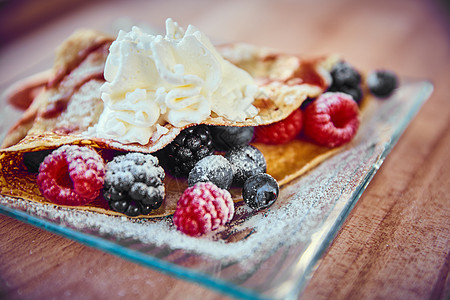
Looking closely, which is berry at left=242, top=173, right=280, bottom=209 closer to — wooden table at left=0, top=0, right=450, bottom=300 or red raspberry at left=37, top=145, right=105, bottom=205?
wooden table at left=0, top=0, right=450, bottom=300

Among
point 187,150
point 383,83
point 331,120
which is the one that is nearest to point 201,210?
point 187,150

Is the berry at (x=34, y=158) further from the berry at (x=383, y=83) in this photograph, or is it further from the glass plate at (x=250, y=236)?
the berry at (x=383, y=83)

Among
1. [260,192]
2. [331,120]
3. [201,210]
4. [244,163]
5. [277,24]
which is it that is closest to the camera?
[201,210]

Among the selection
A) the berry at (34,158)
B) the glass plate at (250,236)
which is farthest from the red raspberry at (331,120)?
the berry at (34,158)

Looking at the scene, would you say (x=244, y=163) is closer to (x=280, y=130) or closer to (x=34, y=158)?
(x=280, y=130)

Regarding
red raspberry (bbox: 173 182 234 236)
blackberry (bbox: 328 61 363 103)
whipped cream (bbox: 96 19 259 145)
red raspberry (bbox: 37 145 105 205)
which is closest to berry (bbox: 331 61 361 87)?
blackberry (bbox: 328 61 363 103)

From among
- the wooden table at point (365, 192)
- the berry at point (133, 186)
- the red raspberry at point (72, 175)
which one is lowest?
the wooden table at point (365, 192)
